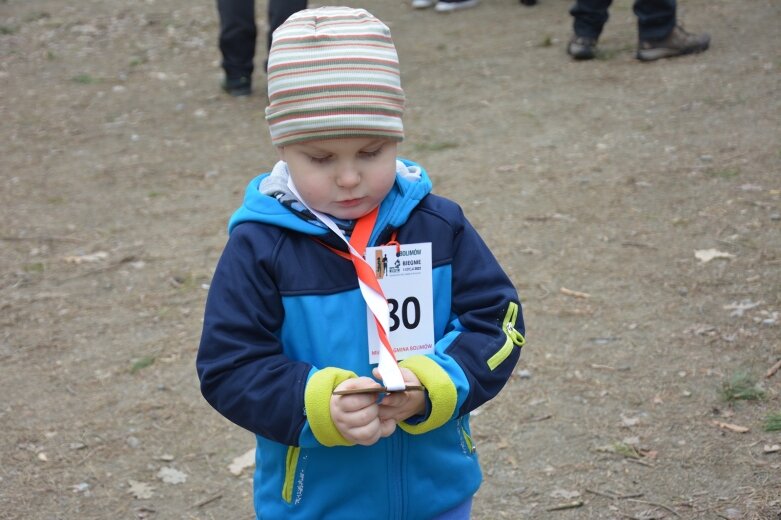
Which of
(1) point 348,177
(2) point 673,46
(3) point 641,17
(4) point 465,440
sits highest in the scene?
(1) point 348,177

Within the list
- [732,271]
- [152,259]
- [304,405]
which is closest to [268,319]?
[304,405]

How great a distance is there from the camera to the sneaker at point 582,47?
26.0 feet

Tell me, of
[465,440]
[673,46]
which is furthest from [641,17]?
[465,440]

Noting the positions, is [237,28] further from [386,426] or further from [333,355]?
[386,426]

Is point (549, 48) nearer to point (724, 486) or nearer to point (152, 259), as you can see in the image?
point (152, 259)

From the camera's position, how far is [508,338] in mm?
2123

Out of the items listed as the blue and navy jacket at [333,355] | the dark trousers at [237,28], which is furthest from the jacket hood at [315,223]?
the dark trousers at [237,28]

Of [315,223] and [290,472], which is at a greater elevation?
[315,223]

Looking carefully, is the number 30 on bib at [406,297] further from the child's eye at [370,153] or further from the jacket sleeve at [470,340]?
the child's eye at [370,153]

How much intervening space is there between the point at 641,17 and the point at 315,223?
6.21 m

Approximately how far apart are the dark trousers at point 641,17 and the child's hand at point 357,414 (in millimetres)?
6319

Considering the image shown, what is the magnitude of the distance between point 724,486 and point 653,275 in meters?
1.62

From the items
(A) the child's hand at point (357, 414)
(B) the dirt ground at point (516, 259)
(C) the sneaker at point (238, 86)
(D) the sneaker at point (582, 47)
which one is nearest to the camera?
(A) the child's hand at point (357, 414)

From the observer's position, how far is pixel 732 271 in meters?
4.57
